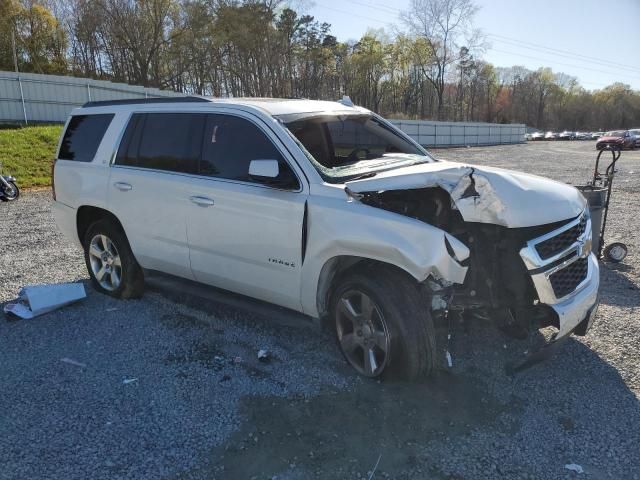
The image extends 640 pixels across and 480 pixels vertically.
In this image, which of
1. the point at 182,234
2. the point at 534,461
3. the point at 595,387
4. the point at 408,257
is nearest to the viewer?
the point at 534,461

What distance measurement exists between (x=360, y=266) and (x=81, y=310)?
3.13 meters

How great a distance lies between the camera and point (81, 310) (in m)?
5.03

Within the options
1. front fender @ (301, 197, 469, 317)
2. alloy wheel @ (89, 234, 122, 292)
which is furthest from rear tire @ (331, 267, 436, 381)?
alloy wheel @ (89, 234, 122, 292)

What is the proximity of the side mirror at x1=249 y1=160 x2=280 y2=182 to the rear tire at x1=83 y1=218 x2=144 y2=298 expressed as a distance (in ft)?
6.93

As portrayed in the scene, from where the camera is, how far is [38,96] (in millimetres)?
22250

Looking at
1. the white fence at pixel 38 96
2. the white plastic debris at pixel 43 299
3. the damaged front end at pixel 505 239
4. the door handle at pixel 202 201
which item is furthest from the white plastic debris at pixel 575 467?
the white fence at pixel 38 96

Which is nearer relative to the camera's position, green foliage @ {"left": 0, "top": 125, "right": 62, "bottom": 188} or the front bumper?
the front bumper

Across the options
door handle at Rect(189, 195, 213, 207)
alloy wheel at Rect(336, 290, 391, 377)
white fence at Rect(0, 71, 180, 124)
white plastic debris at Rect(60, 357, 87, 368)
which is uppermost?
white fence at Rect(0, 71, 180, 124)

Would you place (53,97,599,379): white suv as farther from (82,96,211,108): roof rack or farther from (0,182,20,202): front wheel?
(0,182,20,202): front wheel

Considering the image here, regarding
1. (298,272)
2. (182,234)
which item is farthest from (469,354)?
(182,234)

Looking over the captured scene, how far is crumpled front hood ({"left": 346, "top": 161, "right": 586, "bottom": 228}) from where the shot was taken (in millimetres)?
3115

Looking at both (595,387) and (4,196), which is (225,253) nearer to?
(595,387)

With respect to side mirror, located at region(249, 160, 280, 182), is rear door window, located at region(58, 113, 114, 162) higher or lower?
higher

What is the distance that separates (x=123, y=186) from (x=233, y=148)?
4.60ft
